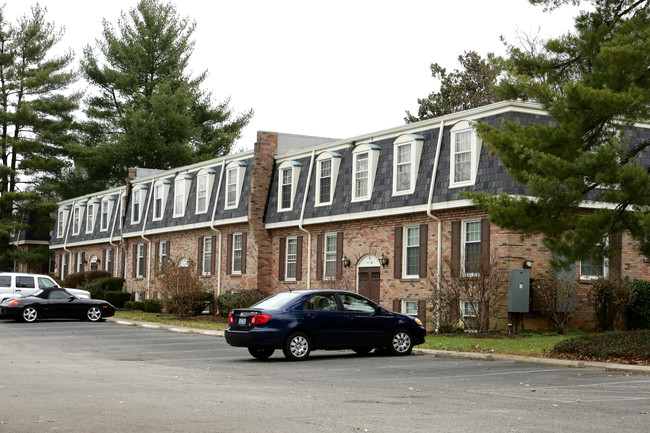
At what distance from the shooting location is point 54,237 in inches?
2375

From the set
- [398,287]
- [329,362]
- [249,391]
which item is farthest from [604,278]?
[249,391]

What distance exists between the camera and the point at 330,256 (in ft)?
109

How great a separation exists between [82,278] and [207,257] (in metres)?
12.0

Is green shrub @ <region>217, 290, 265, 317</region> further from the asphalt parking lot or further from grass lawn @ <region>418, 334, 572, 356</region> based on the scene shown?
the asphalt parking lot

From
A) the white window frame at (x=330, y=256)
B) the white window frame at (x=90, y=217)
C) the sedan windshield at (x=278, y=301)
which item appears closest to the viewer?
the sedan windshield at (x=278, y=301)

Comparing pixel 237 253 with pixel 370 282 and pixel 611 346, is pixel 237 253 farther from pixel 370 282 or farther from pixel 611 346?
pixel 611 346

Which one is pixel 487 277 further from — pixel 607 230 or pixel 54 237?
pixel 54 237

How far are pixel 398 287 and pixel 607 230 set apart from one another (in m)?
12.2

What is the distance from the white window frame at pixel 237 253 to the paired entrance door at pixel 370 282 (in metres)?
8.14

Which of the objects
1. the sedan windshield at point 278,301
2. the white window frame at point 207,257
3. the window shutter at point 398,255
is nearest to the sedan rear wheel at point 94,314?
the white window frame at point 207,257

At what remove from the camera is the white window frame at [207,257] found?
41.0m

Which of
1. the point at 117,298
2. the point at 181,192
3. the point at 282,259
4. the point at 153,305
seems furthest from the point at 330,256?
the point at 117,298

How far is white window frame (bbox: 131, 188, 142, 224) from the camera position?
156 ft

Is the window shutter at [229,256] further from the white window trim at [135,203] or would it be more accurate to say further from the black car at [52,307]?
the white window trim at [135,203]
